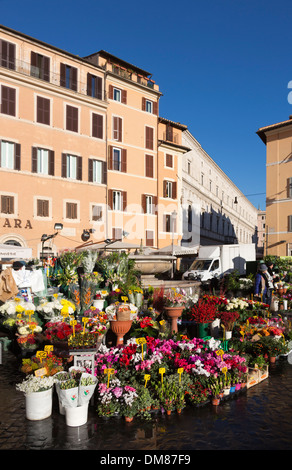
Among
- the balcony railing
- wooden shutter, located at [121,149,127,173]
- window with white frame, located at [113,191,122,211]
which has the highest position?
the balcony railing

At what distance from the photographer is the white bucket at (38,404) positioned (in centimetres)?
523

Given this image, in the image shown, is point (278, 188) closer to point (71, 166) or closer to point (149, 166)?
point (149, 166)

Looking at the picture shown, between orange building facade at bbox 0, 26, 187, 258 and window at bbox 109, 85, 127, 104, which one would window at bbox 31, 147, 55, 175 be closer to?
orange building facade at bbox 0, 26, 187, 258

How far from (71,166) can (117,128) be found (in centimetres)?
570

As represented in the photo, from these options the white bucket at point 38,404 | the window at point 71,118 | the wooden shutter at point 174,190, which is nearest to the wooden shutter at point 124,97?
the window at point 71,118

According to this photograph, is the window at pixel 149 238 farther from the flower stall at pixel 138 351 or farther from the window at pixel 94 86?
the flower stall at pixel 138 351

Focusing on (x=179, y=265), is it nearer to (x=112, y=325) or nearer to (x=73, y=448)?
(x=112, y=325)

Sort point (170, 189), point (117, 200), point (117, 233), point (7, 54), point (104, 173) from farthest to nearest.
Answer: point (170, 189) < point (117, 200) < point (117, 233) < point (104, 173) < point (7, 54)

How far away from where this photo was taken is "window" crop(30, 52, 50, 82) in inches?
986

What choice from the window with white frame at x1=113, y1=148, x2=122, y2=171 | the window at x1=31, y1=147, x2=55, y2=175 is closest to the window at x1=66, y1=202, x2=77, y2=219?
the window at x1=31, y1=147, x2=55, y2=175

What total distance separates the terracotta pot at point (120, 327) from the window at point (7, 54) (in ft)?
71.0

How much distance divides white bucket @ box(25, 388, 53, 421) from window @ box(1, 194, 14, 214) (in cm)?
1939

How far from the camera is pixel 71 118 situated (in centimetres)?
2691

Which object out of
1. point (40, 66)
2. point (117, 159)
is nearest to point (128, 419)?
point (40, 66)
